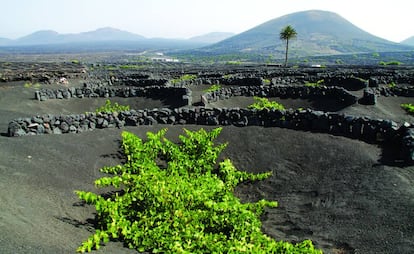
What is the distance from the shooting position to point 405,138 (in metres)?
14.2

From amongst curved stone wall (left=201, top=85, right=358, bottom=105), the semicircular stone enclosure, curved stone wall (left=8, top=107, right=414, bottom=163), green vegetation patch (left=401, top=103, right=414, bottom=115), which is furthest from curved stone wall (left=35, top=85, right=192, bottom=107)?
green vegetation patch (left=401, top=103, right=414, bottom=115)

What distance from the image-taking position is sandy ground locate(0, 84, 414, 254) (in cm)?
877

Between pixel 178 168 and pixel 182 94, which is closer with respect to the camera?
pixel 178 168

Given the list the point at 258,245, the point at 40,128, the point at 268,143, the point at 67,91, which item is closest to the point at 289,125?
the point at 268,143

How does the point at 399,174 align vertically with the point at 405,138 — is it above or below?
below

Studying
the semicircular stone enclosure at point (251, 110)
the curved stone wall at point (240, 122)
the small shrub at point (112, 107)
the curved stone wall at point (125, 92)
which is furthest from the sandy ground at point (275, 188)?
the curved stone wall at point (125, 92)

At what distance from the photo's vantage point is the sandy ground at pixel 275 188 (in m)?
8.77

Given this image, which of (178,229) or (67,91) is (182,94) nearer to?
(67,91)

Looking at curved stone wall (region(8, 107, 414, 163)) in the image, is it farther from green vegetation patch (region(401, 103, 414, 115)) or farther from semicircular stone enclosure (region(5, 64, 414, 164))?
green vegetation patch (region(401, 103, 414, 115))

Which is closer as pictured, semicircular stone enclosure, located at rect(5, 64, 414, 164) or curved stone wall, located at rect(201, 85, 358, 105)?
semicircular stone enclosure, located at rect(5, 64, 414, 164)

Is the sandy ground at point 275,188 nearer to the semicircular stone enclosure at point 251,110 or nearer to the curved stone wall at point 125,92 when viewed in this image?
the semicircular stone enclosure at point 251,110

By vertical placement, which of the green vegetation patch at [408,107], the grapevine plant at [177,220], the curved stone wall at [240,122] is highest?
the curved stone wall at [240,122]

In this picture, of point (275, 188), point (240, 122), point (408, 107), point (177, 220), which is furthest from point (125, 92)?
point (408, 107)

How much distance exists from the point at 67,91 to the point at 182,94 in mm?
9631
